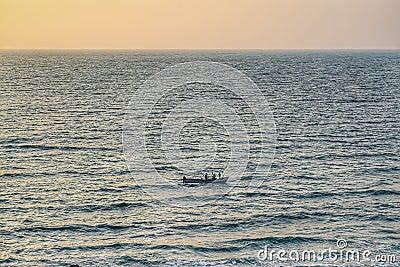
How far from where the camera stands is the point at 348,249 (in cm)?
4141

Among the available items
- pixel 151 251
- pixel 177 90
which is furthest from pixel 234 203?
pixel 177 90

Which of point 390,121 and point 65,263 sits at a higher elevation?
point 390,121

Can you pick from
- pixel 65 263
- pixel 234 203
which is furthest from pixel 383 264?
pixel 65 263

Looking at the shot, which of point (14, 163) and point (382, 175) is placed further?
point (14, 163)

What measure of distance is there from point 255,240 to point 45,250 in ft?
53.9

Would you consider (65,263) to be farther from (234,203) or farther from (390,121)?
(390,121)

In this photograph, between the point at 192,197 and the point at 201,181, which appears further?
the point at 201,181

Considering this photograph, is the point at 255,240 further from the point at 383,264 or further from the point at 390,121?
the point at 390,121

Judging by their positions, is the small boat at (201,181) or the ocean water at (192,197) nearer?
the ocean water at (192,197)

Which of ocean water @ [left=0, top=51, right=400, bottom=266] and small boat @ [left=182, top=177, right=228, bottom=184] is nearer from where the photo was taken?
ocean water @ [left=0, top=51, right=400, bottom=266]

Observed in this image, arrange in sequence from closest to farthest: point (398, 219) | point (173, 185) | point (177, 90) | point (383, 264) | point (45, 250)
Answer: point (383, 264), point (45, 250), point (398, 219), point (173, 185), point (177, 90)

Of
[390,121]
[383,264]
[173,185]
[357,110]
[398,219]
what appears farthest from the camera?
[357,110]

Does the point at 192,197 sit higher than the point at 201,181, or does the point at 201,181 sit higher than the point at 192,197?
the point at 201,181

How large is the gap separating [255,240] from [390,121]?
58010 mm
